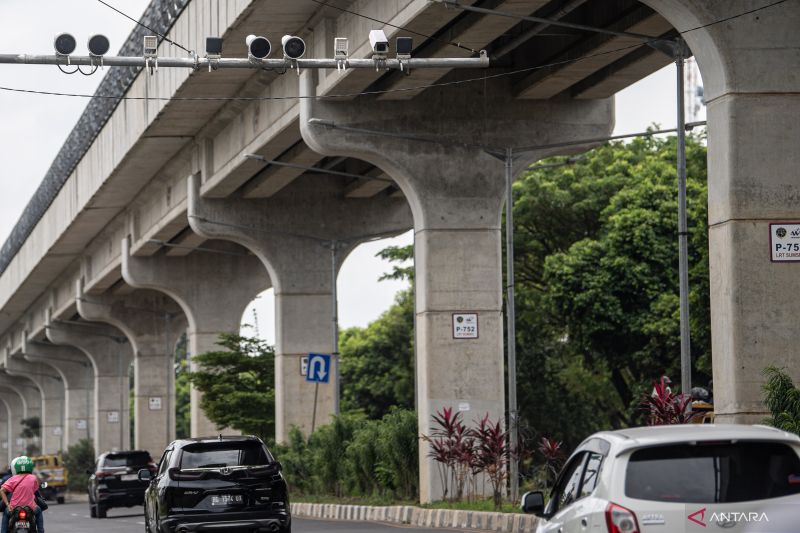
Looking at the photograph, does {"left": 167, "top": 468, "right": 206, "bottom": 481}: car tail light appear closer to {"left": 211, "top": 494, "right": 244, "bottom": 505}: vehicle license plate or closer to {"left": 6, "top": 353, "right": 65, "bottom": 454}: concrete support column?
{"left": 211, "top": 494, "right": 244, "bottom": 505}: vehicle license plate

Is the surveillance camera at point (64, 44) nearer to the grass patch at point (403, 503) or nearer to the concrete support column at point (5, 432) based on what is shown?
the grass patch at point (403, 503)

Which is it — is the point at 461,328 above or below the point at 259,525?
above

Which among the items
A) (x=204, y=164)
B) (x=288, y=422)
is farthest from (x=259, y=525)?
(x=288, y=422)

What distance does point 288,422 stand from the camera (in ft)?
146

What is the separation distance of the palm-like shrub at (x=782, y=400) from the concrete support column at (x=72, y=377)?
241ft

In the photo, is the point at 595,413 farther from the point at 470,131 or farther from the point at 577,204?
the point at 470,131

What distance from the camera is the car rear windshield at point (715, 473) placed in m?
9.60

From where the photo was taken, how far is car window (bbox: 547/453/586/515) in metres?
10.9

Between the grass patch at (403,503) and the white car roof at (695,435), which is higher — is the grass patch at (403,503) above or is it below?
below

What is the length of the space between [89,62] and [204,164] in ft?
57.7

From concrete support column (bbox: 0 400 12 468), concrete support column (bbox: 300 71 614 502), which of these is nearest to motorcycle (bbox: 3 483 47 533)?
concrete support column (bbox: 300 71 614 502)

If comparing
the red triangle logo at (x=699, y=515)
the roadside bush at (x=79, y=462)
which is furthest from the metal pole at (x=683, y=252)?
the roadside bush at (x=79, y=462)

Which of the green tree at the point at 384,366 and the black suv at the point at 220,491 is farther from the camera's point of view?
the green tree at the point at 384,366

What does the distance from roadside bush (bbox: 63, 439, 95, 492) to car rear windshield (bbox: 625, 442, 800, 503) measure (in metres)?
72.8
